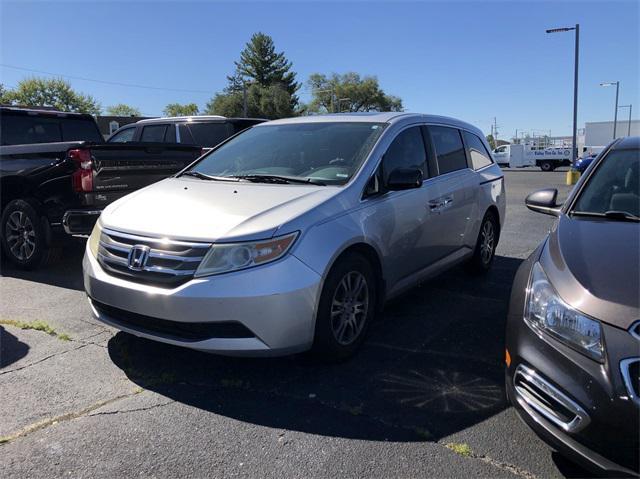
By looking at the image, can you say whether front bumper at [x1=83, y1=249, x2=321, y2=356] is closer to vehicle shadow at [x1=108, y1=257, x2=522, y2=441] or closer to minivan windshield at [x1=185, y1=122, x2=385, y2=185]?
vehicle shadow at [x1=108, y1=257, x2=522, y2=441]

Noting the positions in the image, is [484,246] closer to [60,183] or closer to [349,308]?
[349,308]

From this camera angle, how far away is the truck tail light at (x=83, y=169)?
5352 mm

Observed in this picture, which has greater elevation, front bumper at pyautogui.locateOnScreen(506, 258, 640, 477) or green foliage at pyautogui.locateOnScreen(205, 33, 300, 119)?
green foliage at pyautogui.locateOnScreen(205, 33, 300, 119)

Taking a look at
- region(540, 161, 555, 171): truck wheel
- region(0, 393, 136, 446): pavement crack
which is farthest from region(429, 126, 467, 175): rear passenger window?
region(540, 161, 555, 171): truck wheel

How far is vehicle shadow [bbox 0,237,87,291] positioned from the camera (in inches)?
221

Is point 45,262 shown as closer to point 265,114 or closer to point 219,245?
point 219,245

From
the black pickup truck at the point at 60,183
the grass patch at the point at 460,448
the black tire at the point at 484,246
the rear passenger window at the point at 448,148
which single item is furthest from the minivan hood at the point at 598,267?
the black pickup truck at the point at 60,183

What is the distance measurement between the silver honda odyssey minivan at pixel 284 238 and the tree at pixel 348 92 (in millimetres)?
77273

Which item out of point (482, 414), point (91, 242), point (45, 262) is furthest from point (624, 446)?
point (45, 262)

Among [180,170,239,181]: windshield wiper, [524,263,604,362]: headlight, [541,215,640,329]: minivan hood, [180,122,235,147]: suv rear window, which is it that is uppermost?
[180,122,235,147]: suv rear window

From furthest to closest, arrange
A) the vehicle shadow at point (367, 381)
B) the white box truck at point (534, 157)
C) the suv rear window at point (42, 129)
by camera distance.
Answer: the white box truck at point (534, 157) < the suv rear window at point (42, 129) < the vehicle shadow at point (367, 381)

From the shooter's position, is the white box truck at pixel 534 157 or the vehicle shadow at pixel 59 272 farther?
the white box truck at pixel 534 157

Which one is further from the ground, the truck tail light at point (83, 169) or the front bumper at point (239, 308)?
the truck tail light at point (83, 169)

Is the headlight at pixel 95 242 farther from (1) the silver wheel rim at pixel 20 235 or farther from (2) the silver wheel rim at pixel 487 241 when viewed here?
(2) the silver wheel rim at pixel 487 241
